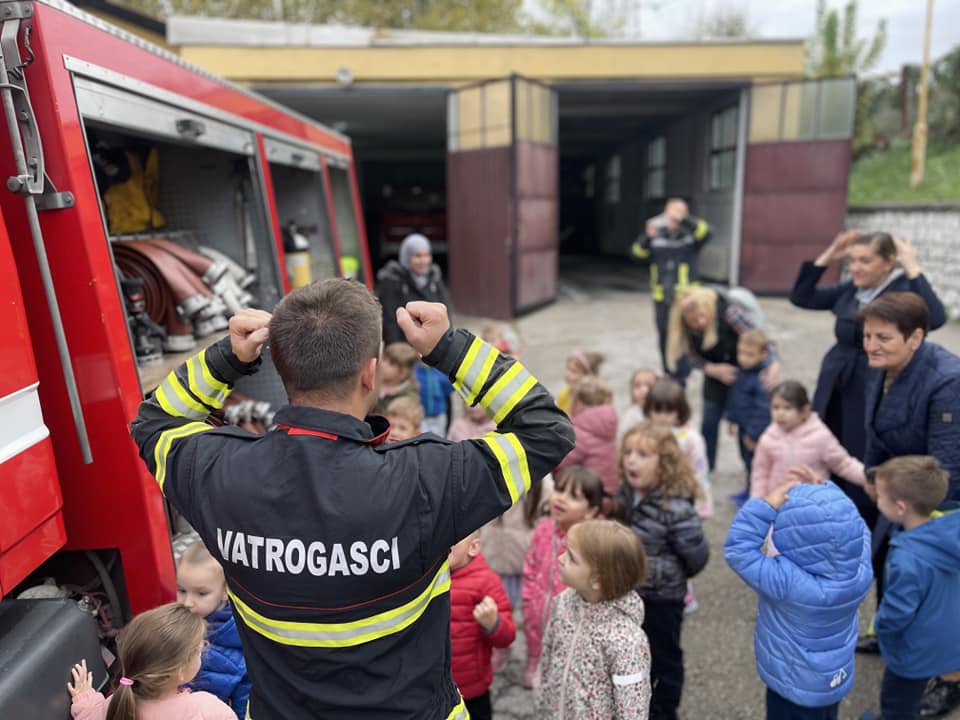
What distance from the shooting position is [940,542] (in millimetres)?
2424

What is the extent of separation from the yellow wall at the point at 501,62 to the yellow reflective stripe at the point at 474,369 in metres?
11.4

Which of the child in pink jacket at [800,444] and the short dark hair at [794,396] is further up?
the short dark hair at [794,396]

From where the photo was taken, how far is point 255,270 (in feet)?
12.9

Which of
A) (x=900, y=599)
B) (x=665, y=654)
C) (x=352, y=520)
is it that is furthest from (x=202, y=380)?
(x=900, y=599)

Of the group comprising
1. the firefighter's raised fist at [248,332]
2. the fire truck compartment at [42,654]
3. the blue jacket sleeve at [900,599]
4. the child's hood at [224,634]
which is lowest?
the blue jacket sleeve at [900,599]

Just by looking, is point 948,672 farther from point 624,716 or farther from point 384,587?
point 384,587

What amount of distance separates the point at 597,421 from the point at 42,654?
8.79 feet

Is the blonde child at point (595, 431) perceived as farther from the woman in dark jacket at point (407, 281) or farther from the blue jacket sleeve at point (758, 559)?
the woman in dark jacket at point (407, 281)

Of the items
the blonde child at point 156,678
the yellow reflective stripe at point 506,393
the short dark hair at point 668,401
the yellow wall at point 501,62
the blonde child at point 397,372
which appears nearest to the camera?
the yellow reflective stripe at point 506,393

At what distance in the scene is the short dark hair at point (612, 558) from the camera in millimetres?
2068

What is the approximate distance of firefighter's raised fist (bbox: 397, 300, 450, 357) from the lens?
52.1 inches

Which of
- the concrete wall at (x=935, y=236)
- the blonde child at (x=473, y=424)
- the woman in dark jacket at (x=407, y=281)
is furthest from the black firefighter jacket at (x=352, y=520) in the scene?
the concrete wall at (x=935, y=236)

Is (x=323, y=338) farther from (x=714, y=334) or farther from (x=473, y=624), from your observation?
(x=714, y=334)

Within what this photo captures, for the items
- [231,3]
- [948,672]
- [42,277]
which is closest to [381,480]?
[42,277]
